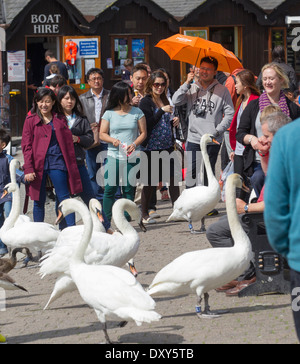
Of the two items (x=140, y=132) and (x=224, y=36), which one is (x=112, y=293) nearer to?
(x=140, y=132)

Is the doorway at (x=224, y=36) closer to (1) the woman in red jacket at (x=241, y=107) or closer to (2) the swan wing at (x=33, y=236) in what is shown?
(1) the woman in red jacket at (x=241, y=107)

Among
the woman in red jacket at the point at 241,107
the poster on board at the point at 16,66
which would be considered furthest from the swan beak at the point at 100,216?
the poster on board at the point at 16,66

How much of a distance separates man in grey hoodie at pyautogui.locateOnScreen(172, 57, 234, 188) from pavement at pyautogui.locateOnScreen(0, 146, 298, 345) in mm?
3121

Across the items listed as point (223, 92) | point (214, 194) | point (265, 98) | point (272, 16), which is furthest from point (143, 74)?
point (272, 16)

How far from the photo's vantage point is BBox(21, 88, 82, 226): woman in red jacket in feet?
31.2

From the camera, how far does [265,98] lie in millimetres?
8531

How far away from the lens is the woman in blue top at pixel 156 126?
1141 centimetres

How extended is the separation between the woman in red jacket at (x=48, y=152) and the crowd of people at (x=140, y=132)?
0.04ft

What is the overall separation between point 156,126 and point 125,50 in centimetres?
1313

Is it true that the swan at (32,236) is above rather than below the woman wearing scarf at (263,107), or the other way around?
below

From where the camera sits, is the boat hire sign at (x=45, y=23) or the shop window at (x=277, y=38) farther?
the shop window at (x=277, y=38)

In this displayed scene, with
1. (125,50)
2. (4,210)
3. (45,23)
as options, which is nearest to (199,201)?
(4,210)

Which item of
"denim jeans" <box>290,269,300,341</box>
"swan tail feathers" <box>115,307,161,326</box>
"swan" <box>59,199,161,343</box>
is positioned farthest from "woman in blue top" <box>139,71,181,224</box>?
"denim jeans" <box>290,269,300,341</box>

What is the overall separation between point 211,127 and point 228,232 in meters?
3.86
